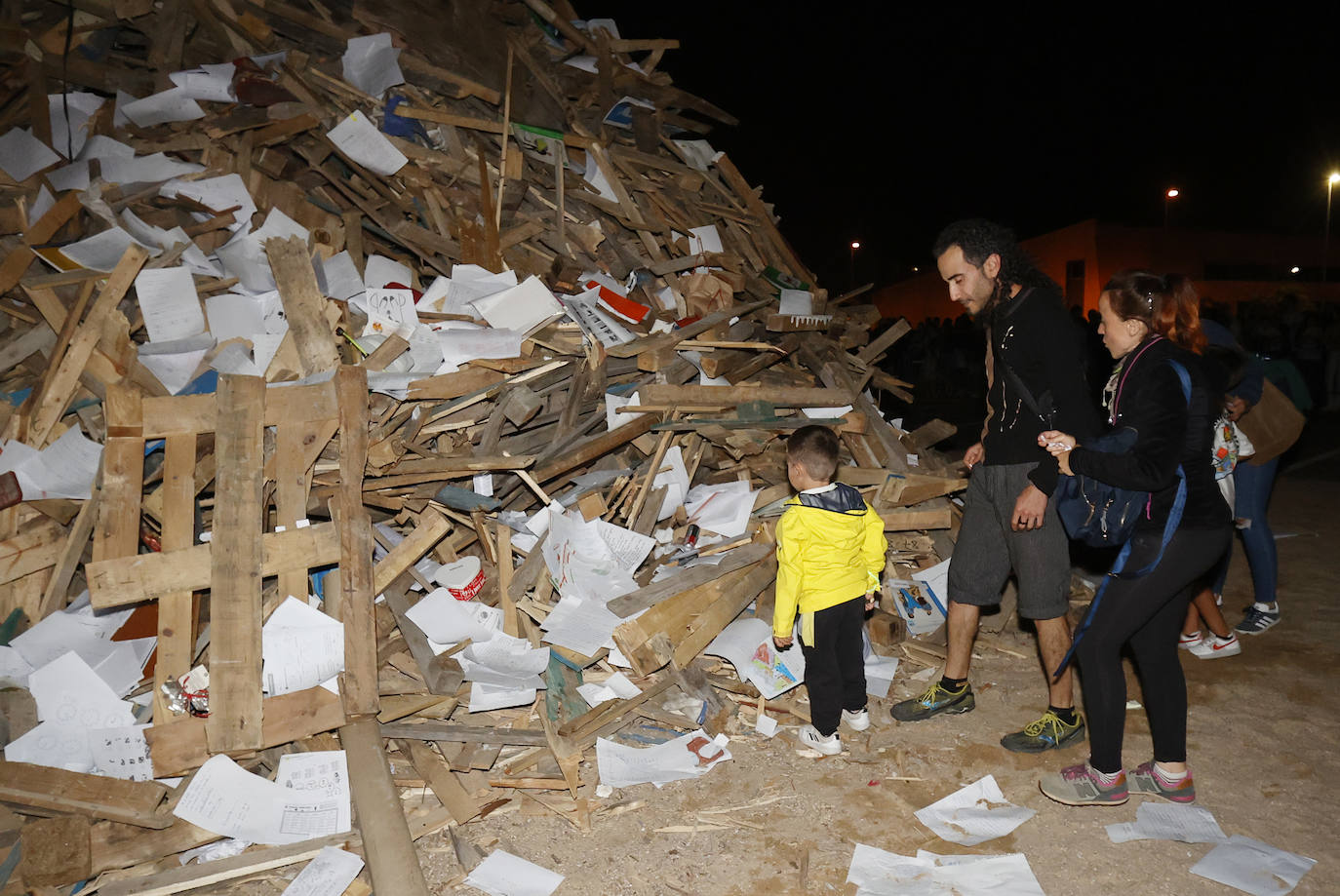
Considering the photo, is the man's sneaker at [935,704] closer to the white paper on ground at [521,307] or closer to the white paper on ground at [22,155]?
the white paper on ground at [521,307]

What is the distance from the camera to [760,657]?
4430mm

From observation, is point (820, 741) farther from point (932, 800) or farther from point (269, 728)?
Answer: point (269, 728)

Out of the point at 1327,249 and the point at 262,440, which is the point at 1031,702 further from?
the point at 1327,249

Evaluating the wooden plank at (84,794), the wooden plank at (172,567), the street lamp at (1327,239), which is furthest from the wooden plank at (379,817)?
the street lamp at (1327,239)

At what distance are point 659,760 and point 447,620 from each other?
1369mm

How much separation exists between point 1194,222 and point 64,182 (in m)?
40.7

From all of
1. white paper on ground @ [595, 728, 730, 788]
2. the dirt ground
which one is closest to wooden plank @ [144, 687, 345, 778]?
the dirt ground

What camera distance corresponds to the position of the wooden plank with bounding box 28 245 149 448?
14.3ft

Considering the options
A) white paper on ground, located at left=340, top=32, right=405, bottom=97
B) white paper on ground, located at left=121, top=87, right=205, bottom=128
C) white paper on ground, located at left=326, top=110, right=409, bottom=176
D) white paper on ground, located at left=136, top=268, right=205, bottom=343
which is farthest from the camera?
white paper on ground, located at left=340, top=32, right=405, bottom=97

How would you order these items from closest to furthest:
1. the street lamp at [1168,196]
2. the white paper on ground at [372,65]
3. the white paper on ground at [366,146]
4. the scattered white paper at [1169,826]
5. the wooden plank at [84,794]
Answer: the scattered white paper at [1169,826] < the wooden plank at [84,794] < the white paper on ground at [366,146] < the white paper on ground at [372,65] < the street lamp at [1168,196]

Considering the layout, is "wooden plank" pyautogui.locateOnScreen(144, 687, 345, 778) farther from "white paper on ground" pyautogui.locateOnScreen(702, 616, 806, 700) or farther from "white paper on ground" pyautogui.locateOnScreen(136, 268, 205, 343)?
"white paper on ground" pyautogui.locateOnScreen(136, 268, 205, 343)

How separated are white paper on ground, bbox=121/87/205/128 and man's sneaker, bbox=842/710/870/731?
5.99 m

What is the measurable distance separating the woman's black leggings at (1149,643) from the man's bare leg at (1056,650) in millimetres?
391

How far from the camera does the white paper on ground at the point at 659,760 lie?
11.9ft
